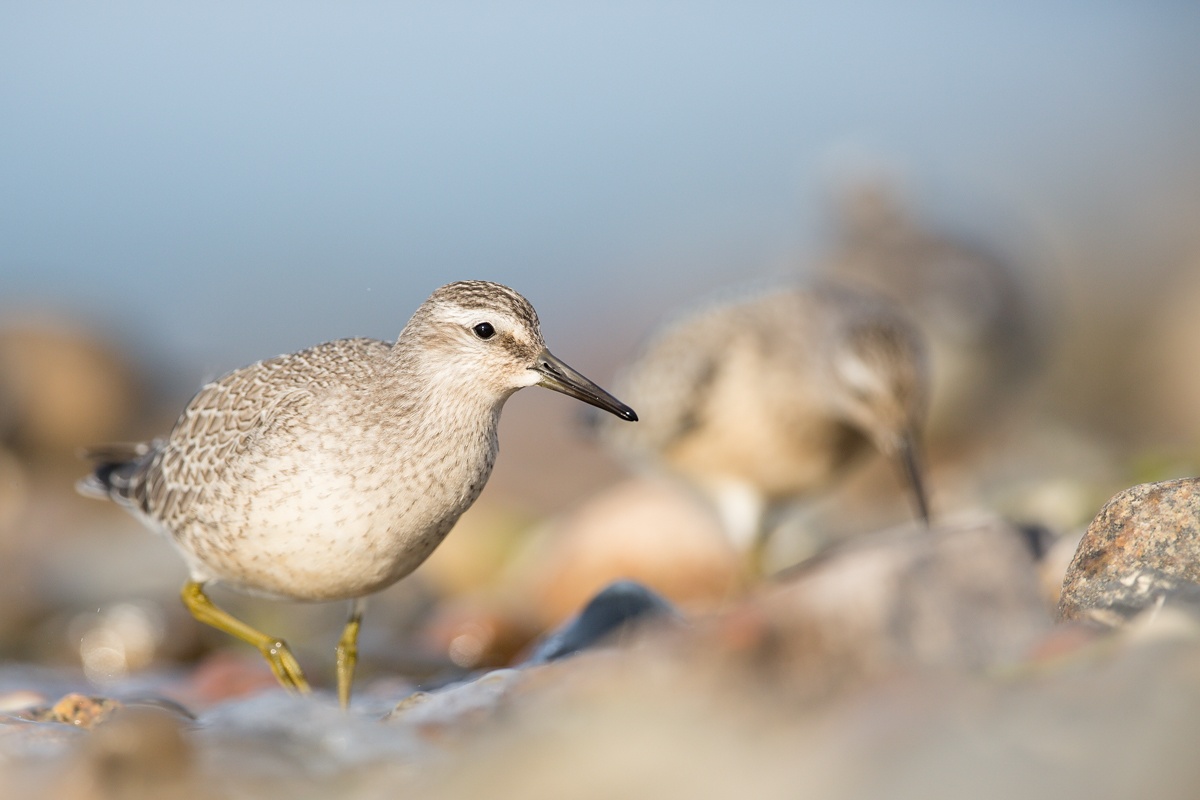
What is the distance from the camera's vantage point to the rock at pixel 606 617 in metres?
6.71

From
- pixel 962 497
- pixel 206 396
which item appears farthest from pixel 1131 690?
pixel 962 497

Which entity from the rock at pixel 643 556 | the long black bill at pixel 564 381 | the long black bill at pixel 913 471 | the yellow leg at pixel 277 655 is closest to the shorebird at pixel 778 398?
the long black bill at pixel 913 471

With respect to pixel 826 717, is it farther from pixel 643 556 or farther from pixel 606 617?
pixel 643 556

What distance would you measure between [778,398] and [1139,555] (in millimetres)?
5097

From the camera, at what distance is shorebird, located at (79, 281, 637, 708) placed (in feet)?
19.2

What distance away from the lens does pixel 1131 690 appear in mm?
3842

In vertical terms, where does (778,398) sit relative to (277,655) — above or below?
below

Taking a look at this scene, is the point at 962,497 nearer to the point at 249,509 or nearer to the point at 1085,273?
the point at 249,509

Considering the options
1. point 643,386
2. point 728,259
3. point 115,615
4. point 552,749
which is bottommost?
point 728,259

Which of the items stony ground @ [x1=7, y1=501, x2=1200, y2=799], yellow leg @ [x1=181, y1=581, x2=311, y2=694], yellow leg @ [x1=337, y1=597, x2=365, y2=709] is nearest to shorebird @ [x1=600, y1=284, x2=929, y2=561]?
yellow leg @ [x1=337, y1=597, x2=365, y2=709]

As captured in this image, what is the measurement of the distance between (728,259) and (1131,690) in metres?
28.9

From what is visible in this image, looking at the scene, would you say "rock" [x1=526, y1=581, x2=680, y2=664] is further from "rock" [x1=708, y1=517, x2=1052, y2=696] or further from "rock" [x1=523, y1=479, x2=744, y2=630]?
"rock" [x1=523, y1=479, x2=744, y2=630]

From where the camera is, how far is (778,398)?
9875mm

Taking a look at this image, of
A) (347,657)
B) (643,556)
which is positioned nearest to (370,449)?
(347,657)
